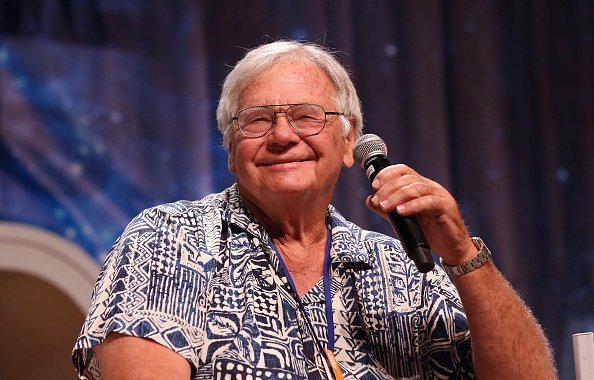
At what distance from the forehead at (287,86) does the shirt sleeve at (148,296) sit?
381mm

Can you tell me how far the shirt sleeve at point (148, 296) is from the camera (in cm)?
163

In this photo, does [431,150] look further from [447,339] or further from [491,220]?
[447,339]

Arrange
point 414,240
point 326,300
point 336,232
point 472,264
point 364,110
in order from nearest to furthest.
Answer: point 414,240
point 472,264
point 326,300
point 336,232
point 364,110

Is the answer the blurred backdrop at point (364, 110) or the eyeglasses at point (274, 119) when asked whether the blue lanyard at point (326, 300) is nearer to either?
the eyeglasses at point (274, 119)

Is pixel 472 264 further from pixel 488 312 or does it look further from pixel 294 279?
pixel 294 279

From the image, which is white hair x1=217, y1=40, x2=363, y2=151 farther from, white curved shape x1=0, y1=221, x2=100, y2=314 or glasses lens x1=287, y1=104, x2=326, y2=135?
white curved shape x1=0, y1=221, x2=100, y2=314

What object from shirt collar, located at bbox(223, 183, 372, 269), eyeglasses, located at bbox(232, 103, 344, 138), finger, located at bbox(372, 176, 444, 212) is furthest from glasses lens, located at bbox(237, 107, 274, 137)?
finger, located at bbox(372, 176, 444, 212)

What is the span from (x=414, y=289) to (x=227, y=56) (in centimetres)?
161

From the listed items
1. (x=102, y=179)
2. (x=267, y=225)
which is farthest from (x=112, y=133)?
(x=267, y=225)

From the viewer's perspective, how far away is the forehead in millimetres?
1963

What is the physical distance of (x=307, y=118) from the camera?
1.98 m

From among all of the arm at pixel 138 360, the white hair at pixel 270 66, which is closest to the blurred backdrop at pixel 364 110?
the white hair at pixel 270 66

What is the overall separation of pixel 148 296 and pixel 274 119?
53 centimetres

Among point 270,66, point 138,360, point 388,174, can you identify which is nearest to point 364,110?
point 270,66
